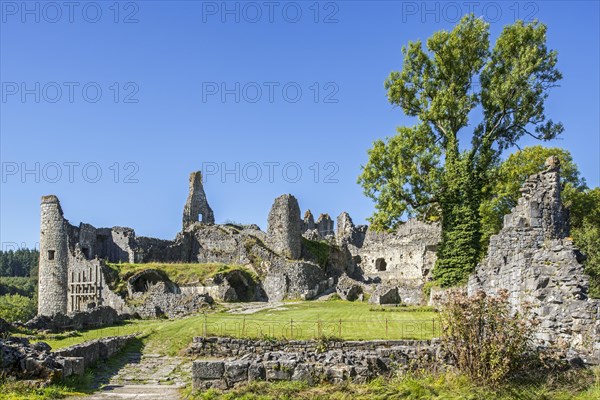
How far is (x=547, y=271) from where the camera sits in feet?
48.3

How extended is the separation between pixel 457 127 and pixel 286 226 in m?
19.2

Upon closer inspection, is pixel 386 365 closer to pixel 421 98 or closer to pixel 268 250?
pixel 421 98

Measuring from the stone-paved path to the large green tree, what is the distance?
1637cm

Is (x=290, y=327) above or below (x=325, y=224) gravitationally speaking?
below

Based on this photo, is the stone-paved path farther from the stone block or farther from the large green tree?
the large green tree

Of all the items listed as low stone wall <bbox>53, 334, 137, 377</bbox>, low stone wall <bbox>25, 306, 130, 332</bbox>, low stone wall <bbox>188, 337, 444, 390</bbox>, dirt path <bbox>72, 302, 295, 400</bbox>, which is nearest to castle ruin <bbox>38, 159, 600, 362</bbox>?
low stone wall <bbox>25, 306, 130, 332</bbox>

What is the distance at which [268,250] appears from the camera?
4669 cm

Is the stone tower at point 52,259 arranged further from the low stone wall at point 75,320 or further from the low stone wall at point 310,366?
the low stone wall at point 310,366

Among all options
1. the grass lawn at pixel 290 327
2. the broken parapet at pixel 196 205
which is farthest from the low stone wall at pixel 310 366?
the broken parapet at pixel 196 205

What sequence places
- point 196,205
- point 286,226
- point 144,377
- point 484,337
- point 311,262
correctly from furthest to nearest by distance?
1. point 196,205
2. point 286,226
3. point 311,262
4. point 144,377
5. point 484,337

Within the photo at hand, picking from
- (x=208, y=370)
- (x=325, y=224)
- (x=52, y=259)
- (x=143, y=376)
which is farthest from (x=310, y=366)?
(x=325, y=224)

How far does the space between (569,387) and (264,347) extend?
10099 millimetres

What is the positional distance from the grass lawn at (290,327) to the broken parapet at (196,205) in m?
33.2

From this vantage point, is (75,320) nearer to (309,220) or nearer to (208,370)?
(208,370)
